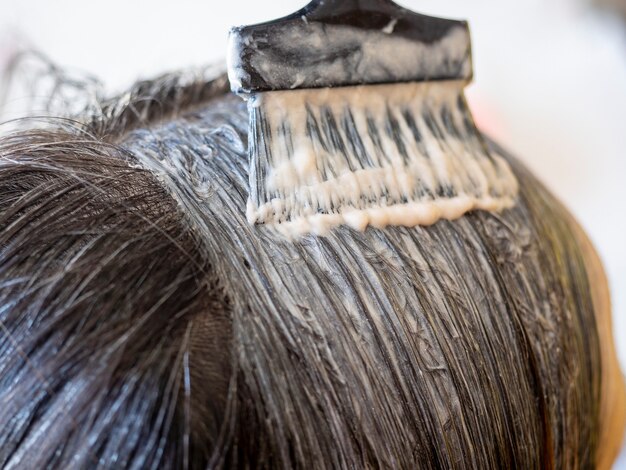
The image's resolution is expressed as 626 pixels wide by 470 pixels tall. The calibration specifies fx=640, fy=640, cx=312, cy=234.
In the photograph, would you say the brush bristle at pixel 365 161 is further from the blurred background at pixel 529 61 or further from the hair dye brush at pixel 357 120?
the blurred background at pixel 529 61

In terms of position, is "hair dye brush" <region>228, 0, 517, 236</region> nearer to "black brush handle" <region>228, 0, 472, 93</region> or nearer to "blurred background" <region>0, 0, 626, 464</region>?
"black brush handle" <region>228, 0, 472, 93</region>

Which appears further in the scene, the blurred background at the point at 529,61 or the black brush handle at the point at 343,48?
the blurred background at the point at 529,61

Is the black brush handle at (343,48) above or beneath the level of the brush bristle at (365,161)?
above

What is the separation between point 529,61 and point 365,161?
1.54 m

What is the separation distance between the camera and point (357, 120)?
0.46 metres

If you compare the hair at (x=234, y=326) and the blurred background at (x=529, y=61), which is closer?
the hair at (x=234, y=326)

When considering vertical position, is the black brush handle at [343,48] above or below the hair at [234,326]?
above

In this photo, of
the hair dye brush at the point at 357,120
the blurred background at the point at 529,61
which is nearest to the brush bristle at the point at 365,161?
the hair dye brush at the point at 357,120

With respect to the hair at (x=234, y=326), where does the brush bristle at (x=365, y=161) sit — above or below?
above

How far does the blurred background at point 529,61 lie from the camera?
1.55 m

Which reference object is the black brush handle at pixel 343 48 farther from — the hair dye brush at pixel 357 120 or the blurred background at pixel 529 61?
the blurred background at pixel 529 61

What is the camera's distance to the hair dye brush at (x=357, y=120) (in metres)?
0.42

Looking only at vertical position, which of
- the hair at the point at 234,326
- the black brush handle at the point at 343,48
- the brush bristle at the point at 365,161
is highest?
the black brush handle at the point at 343,48

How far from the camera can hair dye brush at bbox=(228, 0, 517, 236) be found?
0.42m
